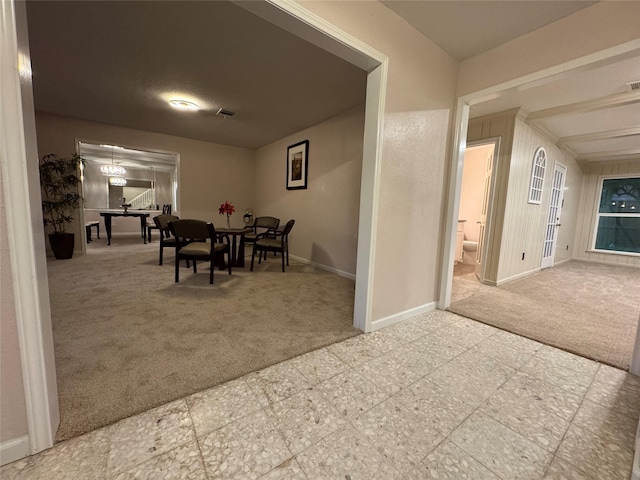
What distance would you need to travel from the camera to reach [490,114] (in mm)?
3512

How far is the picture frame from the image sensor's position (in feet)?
15.0

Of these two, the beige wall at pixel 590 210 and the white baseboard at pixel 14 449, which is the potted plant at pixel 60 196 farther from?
the beige wall at pixel 590 210

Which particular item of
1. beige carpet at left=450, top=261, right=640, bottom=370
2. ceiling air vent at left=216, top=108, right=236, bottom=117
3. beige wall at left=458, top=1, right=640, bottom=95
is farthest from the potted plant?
beige wall at left=458, top=1, right=640, bottom=95

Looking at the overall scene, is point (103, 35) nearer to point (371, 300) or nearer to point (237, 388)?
point (237, 388)

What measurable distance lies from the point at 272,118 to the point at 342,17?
2.66 metres

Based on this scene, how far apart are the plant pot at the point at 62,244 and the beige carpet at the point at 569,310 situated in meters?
5.95

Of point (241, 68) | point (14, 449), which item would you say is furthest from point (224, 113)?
point (14, 449)

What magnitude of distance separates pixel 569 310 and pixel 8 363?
4.23 m

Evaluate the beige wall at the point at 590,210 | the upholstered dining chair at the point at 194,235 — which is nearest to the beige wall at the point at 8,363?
the upholstered dining chair at the point at 194,235

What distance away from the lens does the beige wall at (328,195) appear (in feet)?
12.0

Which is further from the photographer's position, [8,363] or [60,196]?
[60,196]

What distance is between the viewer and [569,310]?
2699 mm

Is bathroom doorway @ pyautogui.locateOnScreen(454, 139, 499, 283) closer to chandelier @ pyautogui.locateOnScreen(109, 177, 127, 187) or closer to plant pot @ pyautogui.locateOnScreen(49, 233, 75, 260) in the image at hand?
plant pot @ pyautogui.locateOnScreen(49, 233, 75, 260)

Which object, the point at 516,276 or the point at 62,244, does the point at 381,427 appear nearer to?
the point at 516,276
